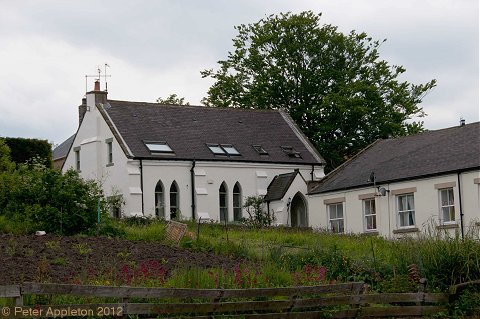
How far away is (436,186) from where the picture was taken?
1703 inches

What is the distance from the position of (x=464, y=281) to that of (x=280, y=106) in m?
47.1

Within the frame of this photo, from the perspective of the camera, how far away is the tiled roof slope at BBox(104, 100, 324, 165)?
54.2 metres

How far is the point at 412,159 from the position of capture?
46781 mm

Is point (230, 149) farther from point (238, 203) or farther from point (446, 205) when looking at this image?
point (446, 205)

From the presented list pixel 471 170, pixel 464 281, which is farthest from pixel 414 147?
pixel 464 281

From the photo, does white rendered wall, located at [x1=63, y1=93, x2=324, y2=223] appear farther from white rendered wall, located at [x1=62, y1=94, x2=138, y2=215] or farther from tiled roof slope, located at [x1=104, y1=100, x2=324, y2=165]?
Result: tiled roof slope, located at [x1=104, y1=100, x2=324, y2=165]

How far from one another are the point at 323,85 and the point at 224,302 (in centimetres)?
5082

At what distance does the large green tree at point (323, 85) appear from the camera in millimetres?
67019

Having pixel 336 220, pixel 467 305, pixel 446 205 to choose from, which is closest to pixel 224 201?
pixel 336 220

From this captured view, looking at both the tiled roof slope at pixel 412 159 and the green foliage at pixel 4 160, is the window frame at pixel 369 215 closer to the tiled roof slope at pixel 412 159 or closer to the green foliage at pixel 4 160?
the tiled roof slope at pixel 412 159

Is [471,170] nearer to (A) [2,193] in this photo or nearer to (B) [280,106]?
(A) [2,193]

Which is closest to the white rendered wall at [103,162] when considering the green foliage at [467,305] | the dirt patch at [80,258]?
the dirt patch at [80,258]

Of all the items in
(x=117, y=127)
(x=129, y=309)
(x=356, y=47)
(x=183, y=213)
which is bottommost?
(x=129, y=309)

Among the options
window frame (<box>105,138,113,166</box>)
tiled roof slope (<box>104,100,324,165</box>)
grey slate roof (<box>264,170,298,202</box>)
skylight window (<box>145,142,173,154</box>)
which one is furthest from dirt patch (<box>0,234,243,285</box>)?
window frame (<box>105,138,113,166</box>)
